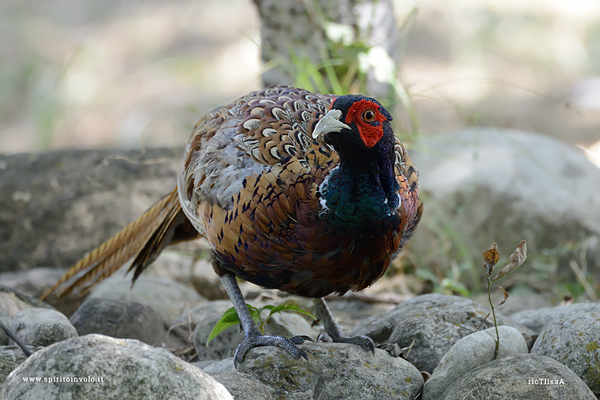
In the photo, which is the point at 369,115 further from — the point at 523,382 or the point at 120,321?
the point at 120,321

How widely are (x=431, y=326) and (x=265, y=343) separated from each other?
2.86 feet

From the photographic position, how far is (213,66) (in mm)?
12750

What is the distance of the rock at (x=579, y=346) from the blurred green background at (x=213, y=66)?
738cm

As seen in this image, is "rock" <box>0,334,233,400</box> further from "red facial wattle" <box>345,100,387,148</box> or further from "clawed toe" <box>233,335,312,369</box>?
"red facial wattle" <box>345,100,387,148</box>

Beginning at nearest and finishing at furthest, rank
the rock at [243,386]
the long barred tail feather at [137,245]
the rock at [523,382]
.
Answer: the rock at [523,382] → the rock at [243,386] → the long barred tail feather at [137,245]

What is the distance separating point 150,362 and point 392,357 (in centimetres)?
133

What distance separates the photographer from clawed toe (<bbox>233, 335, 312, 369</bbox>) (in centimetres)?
281

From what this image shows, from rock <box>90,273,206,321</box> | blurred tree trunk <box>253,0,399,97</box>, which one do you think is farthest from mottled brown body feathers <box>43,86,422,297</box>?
blurred tree trunk <box>253,0,399,97</box>

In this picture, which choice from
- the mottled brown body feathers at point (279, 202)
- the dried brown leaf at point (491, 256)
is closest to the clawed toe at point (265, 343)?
the mottled brown body feathers at point (279, 202)

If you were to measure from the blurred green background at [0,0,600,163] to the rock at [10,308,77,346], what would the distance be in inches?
282

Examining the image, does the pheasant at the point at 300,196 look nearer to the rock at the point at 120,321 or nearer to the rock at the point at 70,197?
the rock at the point at 120,321

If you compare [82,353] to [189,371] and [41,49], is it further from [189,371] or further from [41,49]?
[41,49]

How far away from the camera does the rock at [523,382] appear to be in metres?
2.17

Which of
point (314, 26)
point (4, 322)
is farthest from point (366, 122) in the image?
point (314, 26)
